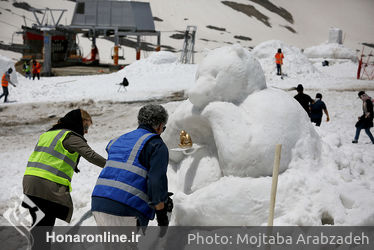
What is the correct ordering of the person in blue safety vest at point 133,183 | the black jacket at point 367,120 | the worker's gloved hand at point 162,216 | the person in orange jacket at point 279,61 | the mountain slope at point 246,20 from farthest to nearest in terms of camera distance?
the mountain slope at point 246,20
the person in orange jacket at point 279,61
the black jacket at point 367,120
the worker's gloved hand at point 162,216
the person in blue safety vest at point 133,183

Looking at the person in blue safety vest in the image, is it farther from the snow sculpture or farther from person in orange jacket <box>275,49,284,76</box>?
person in orange jacket <box>275,49,284,76</box>

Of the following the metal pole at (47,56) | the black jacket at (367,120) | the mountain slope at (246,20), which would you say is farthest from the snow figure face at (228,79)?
the mountain slope at (246,20)

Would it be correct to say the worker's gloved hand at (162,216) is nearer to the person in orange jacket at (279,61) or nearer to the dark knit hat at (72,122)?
the dark knit hat at (72,122)

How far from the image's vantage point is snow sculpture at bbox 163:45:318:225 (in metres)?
3.19

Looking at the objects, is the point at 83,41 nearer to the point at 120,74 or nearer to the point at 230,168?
the point at 120,74

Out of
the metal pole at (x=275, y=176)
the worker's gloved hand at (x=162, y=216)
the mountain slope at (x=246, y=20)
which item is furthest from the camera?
the mountain slope at (x=246, y=20)

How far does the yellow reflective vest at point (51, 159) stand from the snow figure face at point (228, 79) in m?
1.30

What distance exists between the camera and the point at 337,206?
10.1 feet

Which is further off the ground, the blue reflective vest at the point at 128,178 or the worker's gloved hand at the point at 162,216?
the blue reflective vest at the point at 128,178

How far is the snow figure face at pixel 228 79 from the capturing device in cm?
345

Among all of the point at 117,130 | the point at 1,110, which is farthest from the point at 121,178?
the point at 1,110

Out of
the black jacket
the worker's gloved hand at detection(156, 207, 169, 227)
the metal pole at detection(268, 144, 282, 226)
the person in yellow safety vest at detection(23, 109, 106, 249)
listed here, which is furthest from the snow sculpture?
the black jacket

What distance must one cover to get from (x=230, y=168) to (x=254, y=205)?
40 centimetres

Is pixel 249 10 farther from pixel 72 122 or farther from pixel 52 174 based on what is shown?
pixel 52 174
